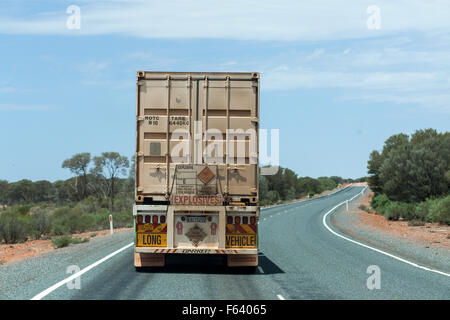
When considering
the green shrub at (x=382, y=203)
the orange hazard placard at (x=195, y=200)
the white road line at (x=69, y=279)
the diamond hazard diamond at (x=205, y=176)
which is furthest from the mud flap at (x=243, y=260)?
the green shrub at (x=382, y=203)

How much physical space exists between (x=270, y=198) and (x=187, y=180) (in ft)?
238

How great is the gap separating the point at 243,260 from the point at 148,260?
2.08 meters

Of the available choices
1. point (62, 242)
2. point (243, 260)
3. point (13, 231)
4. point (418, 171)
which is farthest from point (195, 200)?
point (418, 171)

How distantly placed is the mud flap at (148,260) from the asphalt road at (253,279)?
18cm

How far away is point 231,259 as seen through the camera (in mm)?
12500

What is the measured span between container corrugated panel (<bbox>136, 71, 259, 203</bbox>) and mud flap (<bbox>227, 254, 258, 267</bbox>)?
3.99 feet

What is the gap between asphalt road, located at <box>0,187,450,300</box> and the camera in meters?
9.68

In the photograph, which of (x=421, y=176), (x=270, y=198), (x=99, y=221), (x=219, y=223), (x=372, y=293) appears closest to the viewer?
(x=372, y=293)

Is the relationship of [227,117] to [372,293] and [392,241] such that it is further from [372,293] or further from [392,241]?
[392,241]

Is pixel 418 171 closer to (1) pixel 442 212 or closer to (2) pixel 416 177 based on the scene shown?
(2) pixel 416 177

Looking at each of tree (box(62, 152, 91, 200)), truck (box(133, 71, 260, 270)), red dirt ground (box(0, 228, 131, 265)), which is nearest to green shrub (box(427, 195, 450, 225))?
red dirt ground (box(0, 228, 131, 265))

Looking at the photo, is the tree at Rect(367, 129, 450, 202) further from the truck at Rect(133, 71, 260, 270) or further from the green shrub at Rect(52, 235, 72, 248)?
the truck at Rect(133, 71, 260, 270)

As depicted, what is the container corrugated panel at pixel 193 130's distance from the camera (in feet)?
40.3
